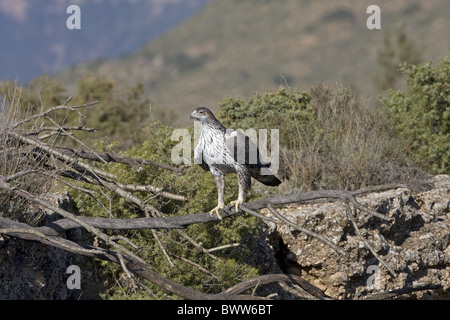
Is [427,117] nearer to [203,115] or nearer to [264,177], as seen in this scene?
[264,177]

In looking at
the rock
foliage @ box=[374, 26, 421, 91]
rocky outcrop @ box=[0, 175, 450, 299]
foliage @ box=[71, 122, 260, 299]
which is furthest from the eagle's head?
foliage @ box=[374, 26, 421, 91]

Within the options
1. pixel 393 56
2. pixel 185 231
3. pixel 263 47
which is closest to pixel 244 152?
pixel 185 231

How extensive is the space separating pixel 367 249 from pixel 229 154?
13.3ft

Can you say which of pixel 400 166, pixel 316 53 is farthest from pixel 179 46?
pixel 400 166

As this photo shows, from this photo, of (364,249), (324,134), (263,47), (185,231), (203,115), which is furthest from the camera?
(263,47)

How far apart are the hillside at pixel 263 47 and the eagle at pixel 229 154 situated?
263ft

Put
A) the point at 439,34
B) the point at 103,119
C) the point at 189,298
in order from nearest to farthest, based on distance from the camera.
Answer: the point at 189,298, the point at 103,119, the point at 439,34

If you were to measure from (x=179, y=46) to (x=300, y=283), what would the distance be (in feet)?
453

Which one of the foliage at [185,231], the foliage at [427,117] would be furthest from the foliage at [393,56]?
the foliage at [185,231]

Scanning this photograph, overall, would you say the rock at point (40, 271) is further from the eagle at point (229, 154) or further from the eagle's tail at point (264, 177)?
the eagle's tail at point (264, 177)

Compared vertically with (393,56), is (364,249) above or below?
below

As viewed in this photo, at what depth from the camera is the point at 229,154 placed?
7.16 meters
